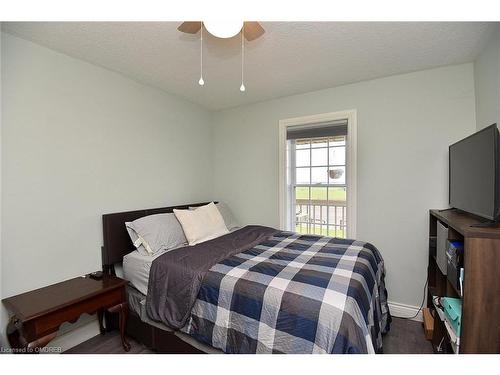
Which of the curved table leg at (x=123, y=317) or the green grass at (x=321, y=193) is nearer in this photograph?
the curved table leg at (x=123, y=317)

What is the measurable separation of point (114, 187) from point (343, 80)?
2.59 metres

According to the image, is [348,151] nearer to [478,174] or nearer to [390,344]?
[478,174]

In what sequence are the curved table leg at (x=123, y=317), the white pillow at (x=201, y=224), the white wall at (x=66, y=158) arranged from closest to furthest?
the white wall at (x=66, y=158), the curved table leg at (x=123, y=317), the white pillow at (x=201, y=224)

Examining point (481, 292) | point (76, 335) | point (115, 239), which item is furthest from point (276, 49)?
point (76, 335)

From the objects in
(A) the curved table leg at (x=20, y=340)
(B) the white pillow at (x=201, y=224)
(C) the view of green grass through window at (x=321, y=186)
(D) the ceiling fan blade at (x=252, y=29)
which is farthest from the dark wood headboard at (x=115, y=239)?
(C) the view of green grass through window at (x=321, y=186)

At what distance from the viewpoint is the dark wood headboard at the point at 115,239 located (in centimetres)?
210

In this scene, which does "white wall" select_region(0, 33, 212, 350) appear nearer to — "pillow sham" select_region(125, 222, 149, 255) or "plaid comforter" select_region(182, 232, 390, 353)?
"pillow sham" select_region(125, 222, 149, 255)

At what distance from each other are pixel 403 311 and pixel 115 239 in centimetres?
294

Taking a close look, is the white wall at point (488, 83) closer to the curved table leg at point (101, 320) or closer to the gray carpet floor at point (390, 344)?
the gray carpet floor at point (390, 344)

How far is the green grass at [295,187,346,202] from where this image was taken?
2.76m

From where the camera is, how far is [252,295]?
54.1 inches
